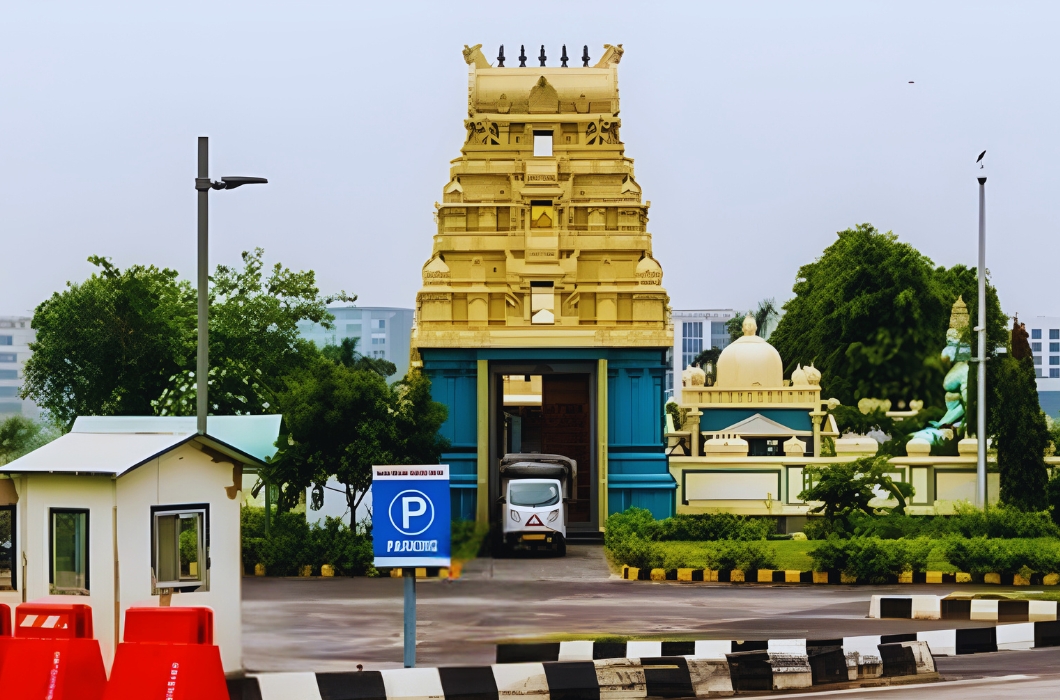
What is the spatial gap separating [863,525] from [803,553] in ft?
9.03

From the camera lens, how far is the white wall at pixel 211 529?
1322cm

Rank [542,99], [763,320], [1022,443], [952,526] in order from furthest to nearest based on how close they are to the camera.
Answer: [763,320], [542,99], [1022,443], [952,526]

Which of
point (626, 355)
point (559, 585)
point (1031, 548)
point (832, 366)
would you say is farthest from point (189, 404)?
point (832, 366)

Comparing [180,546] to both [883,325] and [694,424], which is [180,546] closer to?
[694,424]

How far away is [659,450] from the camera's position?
32844 mm

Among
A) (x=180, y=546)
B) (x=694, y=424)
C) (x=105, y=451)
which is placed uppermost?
(x=105, y=451)

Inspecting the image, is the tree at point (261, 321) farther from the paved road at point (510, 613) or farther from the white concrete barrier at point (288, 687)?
the white concrete barrier at point (288, 687)

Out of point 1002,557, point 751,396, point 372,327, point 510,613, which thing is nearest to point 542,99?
point 751,396

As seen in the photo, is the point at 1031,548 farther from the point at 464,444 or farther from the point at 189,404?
the point at 189,404

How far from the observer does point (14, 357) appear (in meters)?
48.5

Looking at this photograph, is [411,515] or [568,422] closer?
[411,515]

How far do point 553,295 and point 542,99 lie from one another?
5177mm

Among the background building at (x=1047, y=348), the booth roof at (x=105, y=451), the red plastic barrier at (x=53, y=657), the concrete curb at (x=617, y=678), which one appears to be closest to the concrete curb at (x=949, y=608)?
the concrete curb at (x=617, y=678)

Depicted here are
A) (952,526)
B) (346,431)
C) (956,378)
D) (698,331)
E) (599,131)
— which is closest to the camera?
(346,431)
